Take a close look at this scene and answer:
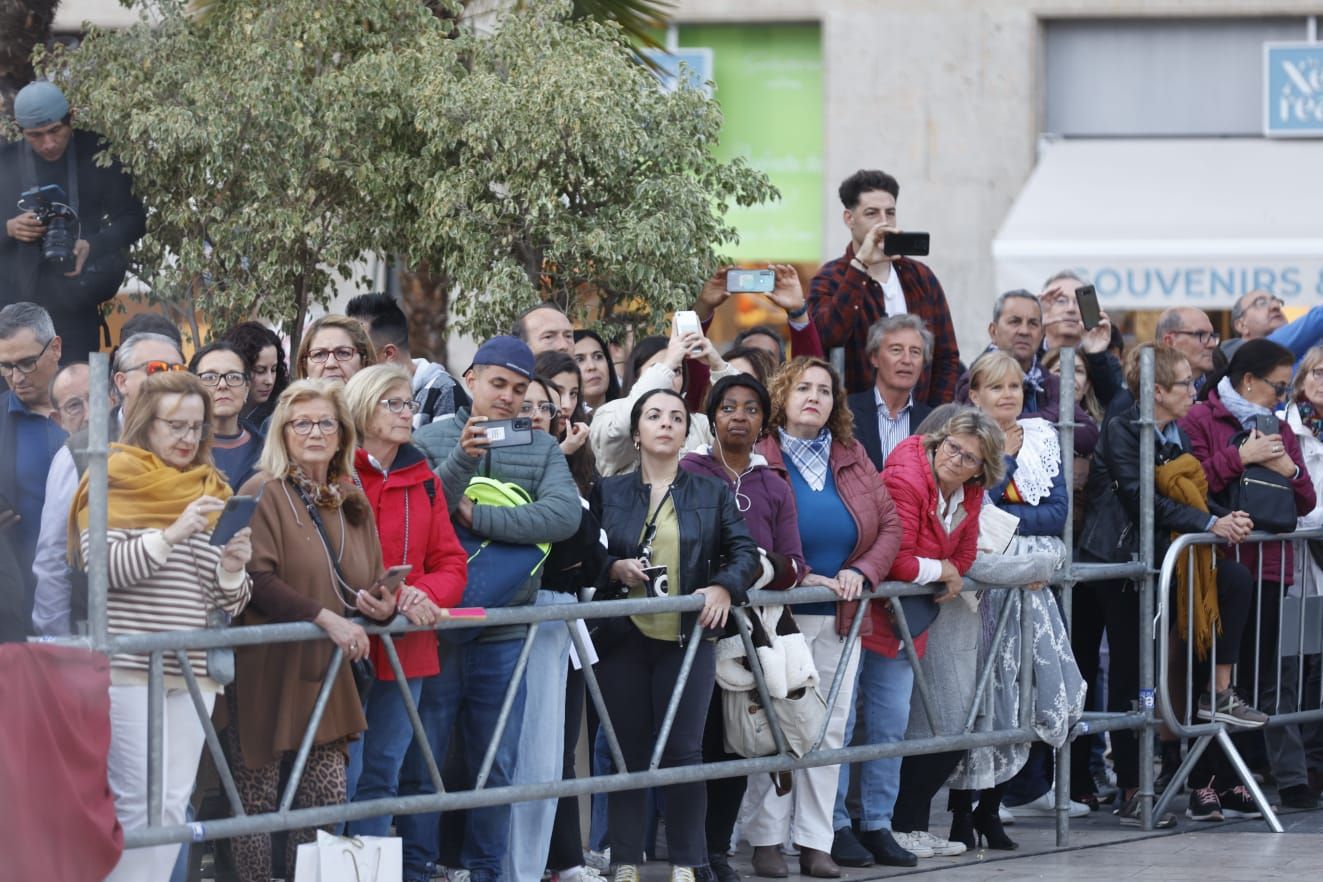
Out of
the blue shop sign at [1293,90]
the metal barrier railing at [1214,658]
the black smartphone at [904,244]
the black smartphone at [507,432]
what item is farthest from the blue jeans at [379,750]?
the blue shop sign at [1293,90]

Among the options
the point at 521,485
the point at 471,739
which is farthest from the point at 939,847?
the point at 521,485

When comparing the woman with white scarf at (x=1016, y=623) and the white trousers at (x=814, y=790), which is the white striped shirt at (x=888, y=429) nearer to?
the woman with white scarf at (x=1016, y=623)

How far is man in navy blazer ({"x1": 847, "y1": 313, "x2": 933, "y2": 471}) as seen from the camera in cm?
916

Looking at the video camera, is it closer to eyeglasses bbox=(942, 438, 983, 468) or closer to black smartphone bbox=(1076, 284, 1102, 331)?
eyeglasses bbox=(942, 438, 983, 468)

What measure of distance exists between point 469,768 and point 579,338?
2.56 m

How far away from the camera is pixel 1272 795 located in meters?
10.3

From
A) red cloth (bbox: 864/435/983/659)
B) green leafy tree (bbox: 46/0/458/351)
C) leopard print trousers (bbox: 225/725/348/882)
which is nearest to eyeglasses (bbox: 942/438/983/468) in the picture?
red cloth (bbox: 864/435/983/659)

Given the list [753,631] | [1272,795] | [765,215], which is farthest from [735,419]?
[765,215]

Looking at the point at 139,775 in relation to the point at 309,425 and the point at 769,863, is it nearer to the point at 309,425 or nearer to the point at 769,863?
the point at 309,425

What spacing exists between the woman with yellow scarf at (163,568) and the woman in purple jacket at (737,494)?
206 centimetres

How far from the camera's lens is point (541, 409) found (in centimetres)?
800

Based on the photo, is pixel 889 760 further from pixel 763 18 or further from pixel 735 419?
pixel 763 18

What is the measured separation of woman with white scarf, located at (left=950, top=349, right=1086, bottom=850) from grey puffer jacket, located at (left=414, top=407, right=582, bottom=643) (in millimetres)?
2035

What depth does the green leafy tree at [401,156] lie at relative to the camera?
11.3m
